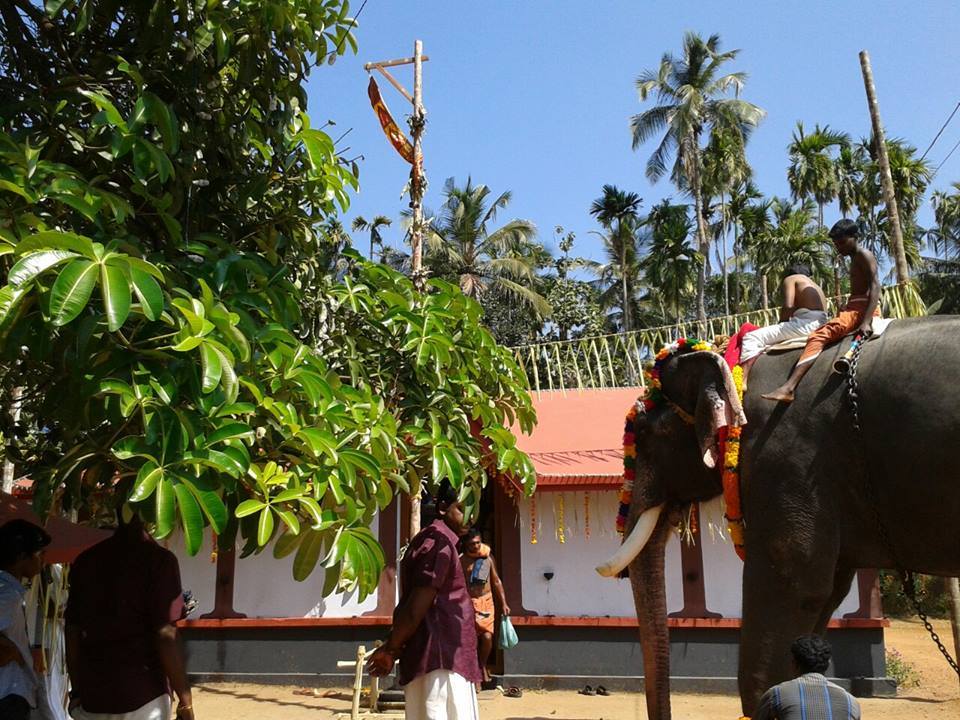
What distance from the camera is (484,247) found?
3148cm

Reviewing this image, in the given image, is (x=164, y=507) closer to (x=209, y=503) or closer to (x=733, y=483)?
(x=209, y=503)

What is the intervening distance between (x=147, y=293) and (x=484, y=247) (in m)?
28.7

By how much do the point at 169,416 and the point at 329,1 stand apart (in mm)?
2374

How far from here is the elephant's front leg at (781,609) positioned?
3.78 meters

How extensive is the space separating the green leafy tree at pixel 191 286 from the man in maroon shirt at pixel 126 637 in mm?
375

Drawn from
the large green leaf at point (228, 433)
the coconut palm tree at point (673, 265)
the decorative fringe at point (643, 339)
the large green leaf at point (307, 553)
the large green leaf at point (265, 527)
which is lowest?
the large green leaf at point (307, 553)

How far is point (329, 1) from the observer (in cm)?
449

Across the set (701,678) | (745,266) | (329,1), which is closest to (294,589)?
(701,678)

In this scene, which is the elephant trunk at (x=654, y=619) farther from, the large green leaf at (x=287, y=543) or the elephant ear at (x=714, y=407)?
the large green leaf at (x=287, y=543)

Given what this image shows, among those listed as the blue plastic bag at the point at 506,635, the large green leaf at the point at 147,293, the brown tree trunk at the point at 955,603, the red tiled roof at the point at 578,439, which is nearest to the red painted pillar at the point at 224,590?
the blue plastic bag at the point at 506,635

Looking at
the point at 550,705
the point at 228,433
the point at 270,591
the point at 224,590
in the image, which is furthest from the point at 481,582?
the point at 228,433

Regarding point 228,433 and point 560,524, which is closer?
point 228,433

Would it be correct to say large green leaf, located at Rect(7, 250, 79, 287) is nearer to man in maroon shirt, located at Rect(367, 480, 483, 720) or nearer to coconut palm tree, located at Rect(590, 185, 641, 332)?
man in maroon shirt, located at Rect(367, 480, 483, 720)

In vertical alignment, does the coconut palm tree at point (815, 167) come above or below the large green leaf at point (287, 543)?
above
